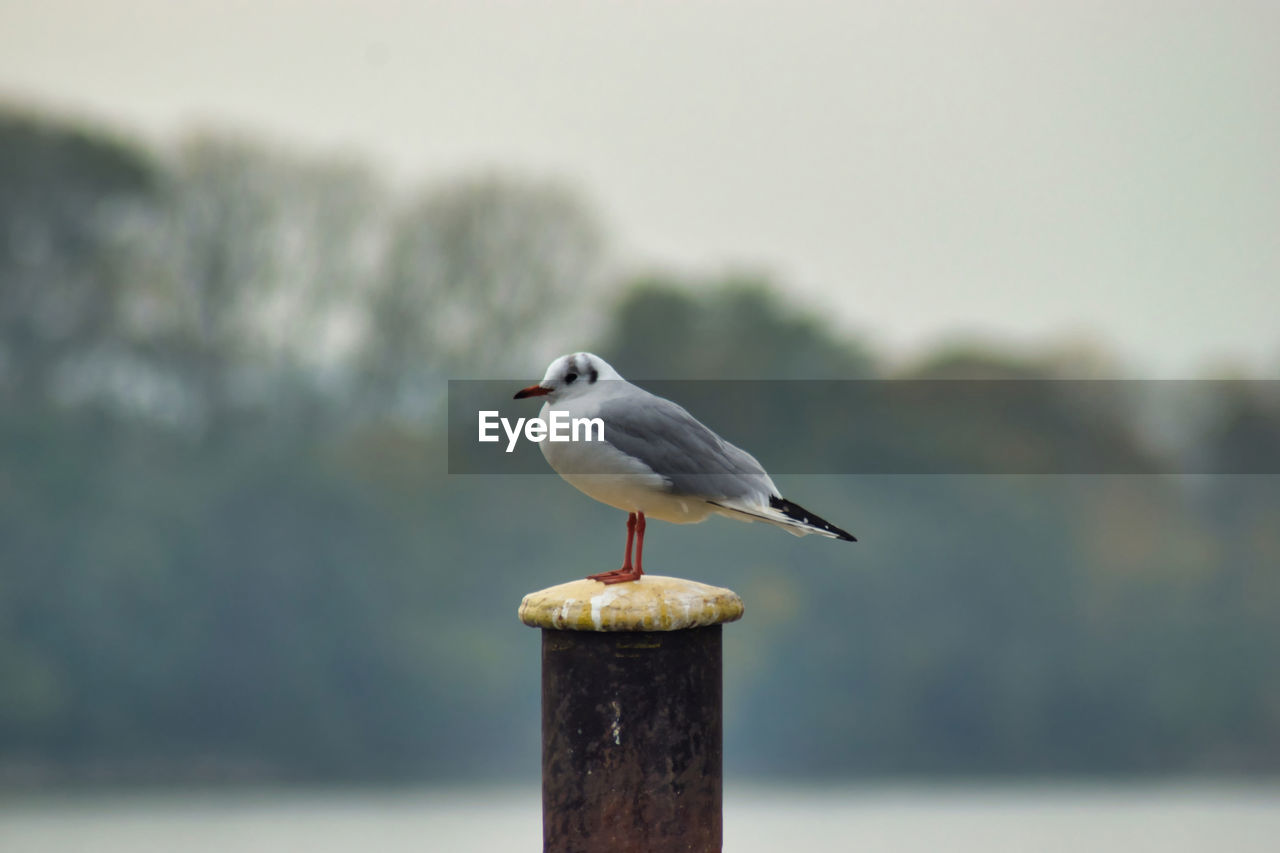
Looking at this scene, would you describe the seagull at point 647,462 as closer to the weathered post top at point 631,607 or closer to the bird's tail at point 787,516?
the bird's tail at point 787,516

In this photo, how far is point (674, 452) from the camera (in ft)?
16.3

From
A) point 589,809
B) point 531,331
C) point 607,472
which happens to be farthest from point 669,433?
point 531,331

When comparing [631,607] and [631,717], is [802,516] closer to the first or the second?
[631,607]

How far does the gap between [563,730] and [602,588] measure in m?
0.49

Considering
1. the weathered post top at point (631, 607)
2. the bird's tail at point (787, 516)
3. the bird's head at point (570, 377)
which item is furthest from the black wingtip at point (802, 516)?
the bird's head at point (570, 377)

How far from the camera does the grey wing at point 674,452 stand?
491cm

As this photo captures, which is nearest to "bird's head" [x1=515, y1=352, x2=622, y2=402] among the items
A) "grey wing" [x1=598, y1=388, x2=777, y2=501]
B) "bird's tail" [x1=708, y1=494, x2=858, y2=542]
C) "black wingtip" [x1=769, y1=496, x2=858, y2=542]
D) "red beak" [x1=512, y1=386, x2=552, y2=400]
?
"red beak" [x1=512, y1=386, x2=552, y2=400]

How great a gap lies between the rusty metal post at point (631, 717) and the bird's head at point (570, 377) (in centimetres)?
69

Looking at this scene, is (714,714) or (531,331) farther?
(531,331)

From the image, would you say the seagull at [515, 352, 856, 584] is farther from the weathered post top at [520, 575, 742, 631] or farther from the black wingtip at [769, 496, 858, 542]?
the weathered post top at [520, 575, 742, 631]

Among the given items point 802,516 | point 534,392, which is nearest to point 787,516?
point 802,516

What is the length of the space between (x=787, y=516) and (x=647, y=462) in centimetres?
51

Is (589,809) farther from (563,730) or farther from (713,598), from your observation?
(713,598)

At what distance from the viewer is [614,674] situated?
4797 millimetres
